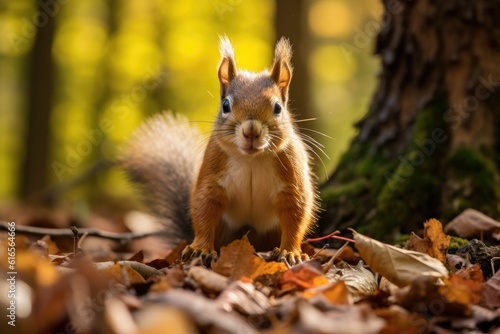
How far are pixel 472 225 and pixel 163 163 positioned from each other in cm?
159

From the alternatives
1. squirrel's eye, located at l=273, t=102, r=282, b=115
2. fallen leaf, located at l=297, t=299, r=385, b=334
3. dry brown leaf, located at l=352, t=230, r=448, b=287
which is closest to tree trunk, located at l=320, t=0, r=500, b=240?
squirrel's eye, located at l=273, t=102, r=282, b=115

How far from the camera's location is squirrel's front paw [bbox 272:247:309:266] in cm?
230

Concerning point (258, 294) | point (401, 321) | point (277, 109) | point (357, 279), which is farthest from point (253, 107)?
point (401, 321)

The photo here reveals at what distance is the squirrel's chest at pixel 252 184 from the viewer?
2439 millimetres

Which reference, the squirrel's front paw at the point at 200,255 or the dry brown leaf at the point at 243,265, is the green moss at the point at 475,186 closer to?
the squirrel's front paw at the point at 200,255

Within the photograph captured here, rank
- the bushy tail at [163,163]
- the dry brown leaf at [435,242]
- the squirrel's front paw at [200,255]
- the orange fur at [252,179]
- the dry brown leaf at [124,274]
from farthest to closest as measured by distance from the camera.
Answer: the bushy tail at [163,163]
the orange fur at [252,179]
the squirrel's front paw at [200,255]
the dry brown leaf at [435,242]
the dry brown leaf at [124,274]

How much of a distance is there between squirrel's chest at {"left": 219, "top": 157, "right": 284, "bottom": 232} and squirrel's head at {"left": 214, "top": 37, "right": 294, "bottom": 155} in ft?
0.23

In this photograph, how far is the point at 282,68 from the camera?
270 cm

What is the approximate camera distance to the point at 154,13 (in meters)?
12.9

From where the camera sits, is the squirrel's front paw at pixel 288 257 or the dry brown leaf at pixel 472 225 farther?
the dry brown leaf at pixel 472 225

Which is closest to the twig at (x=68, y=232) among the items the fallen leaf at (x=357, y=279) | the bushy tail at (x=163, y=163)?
the bushy tail at (x=163, y=163)

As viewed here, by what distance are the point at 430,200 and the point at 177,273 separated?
167 cm

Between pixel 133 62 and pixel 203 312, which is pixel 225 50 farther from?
pixel 133 62

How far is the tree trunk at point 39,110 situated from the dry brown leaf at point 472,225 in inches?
284
